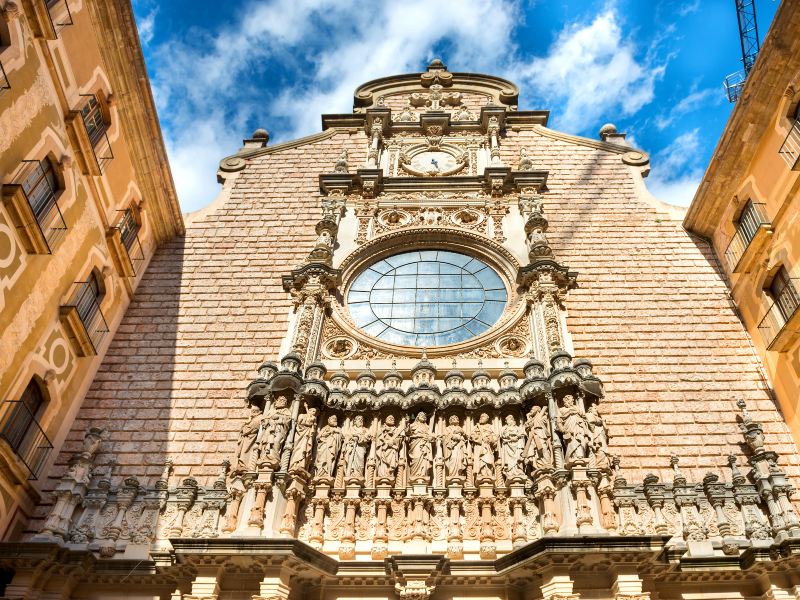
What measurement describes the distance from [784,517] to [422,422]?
210 inches

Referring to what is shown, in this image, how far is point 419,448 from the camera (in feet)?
35.5

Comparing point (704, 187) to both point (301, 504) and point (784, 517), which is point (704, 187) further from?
point (301, 504)

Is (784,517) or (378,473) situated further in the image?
(378,473)

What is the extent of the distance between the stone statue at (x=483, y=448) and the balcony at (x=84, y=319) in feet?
23.5

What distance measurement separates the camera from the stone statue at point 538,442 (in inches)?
408

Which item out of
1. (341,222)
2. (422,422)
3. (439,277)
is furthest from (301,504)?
(341,222)

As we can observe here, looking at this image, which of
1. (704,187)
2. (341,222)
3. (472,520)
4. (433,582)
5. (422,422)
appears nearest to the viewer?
(433,582)

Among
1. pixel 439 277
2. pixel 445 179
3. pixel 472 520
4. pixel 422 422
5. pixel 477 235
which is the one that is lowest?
pixel 472 520

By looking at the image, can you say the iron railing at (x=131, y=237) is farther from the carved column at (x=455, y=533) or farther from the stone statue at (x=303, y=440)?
the carved column at (x=455, y=533)

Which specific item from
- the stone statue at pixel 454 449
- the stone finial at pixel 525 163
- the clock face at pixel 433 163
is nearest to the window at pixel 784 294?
the stone statue at pixel 454 449

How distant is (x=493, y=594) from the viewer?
9438 mm

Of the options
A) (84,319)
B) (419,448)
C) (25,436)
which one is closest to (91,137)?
(84,319)

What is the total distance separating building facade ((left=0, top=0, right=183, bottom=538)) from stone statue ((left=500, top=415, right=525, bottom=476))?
7337 millimetres

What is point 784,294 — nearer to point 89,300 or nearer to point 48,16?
point 89,300
